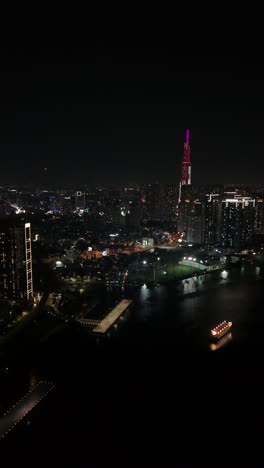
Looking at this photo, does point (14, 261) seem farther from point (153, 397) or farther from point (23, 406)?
point (153, 397)

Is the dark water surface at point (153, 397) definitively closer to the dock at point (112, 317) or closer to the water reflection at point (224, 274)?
the dock at point (112, 317)

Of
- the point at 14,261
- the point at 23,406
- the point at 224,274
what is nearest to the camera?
the point at 23,406

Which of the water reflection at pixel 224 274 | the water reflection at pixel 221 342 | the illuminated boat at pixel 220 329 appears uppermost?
the water reflection at pixel 224 274

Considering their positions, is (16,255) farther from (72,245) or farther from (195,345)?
(72,245)

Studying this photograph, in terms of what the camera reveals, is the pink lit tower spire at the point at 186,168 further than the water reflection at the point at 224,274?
Yes

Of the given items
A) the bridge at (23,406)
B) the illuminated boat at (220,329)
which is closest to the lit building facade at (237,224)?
the illuminated boat at (220,329)

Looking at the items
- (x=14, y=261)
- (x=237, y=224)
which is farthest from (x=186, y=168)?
(x=14, y=261)

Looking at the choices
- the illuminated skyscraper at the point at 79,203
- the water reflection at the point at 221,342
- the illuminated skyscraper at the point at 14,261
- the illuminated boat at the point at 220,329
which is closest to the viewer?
the water reflection at the point at 221,342
